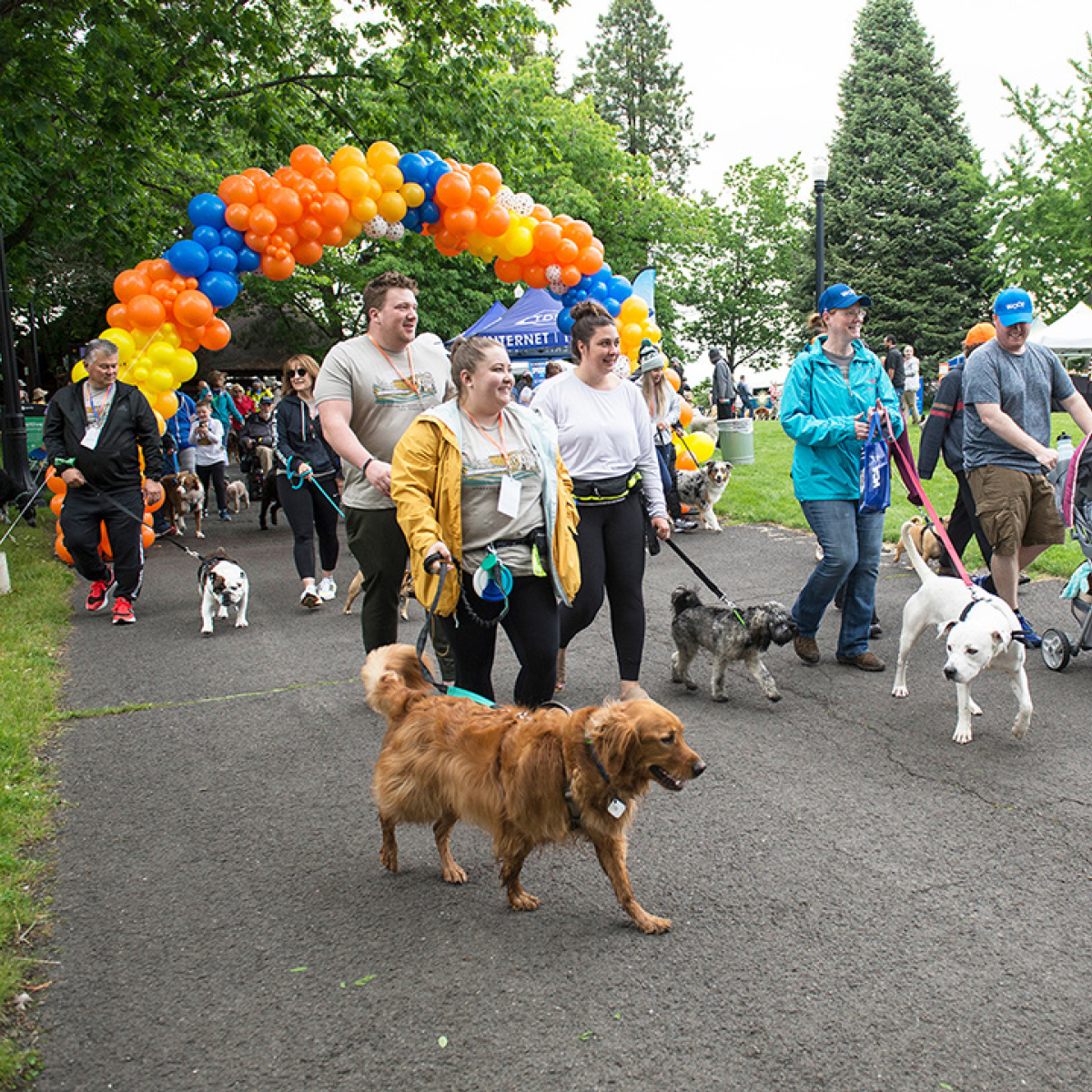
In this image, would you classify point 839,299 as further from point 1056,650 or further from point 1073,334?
point 1073,334

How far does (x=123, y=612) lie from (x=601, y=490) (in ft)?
17.5

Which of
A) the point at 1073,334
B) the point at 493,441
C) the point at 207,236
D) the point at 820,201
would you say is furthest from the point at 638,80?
the point at 493,441

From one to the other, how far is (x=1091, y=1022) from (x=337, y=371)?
3905 millimetres

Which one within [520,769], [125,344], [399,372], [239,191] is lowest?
[520,769]

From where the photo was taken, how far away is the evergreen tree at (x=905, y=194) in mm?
35688

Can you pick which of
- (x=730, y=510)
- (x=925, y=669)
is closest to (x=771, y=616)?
(x=925, y=669)

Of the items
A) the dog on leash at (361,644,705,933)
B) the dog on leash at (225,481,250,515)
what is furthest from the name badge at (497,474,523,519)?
the dog on leash at (225,481,250,515)

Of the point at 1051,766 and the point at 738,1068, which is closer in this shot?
the point at 738,1068

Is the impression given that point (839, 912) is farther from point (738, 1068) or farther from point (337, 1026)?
point (337, 1026)

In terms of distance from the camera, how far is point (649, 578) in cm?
956

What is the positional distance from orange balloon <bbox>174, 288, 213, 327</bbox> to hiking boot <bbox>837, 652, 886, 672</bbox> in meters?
7.77

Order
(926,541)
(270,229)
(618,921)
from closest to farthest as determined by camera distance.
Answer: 1. (618,921)
2. (926,541)
3. (270,229)

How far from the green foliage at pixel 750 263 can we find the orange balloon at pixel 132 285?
40.6 meters

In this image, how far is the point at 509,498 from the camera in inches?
150
